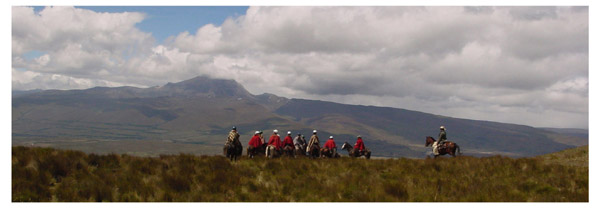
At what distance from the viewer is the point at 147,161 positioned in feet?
63.7

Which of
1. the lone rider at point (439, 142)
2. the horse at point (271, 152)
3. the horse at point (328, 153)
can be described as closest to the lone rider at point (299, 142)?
the horse at point (328, 153)

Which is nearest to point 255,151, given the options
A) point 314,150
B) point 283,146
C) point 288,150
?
point 283,146

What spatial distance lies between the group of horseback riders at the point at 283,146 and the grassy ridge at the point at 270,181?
11.8ft

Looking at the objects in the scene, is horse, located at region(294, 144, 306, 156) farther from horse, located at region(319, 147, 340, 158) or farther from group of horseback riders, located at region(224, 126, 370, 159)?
horse, located at region(319, 147, 340, 158)

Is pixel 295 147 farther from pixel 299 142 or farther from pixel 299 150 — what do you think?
pixel 299 142

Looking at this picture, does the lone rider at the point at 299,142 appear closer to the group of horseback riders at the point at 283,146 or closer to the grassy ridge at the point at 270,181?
the group of horseback riders at the point at 283,146

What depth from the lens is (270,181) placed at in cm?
1616

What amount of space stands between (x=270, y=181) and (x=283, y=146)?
1264 cm

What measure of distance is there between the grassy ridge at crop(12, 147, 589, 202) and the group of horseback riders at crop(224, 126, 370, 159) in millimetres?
3606

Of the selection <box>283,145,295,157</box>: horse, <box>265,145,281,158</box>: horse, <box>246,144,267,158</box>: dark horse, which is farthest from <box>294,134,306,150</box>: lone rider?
<box>265,145,281,158</box>: horse

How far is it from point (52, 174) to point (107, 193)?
4115 millimetres

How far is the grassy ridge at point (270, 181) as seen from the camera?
44.8 feet

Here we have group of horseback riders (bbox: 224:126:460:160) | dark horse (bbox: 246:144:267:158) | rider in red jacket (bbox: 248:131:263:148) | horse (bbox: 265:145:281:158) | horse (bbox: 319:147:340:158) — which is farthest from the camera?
horse (bbox: 319:147:340:158)

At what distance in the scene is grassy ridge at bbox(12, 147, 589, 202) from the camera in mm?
13648
